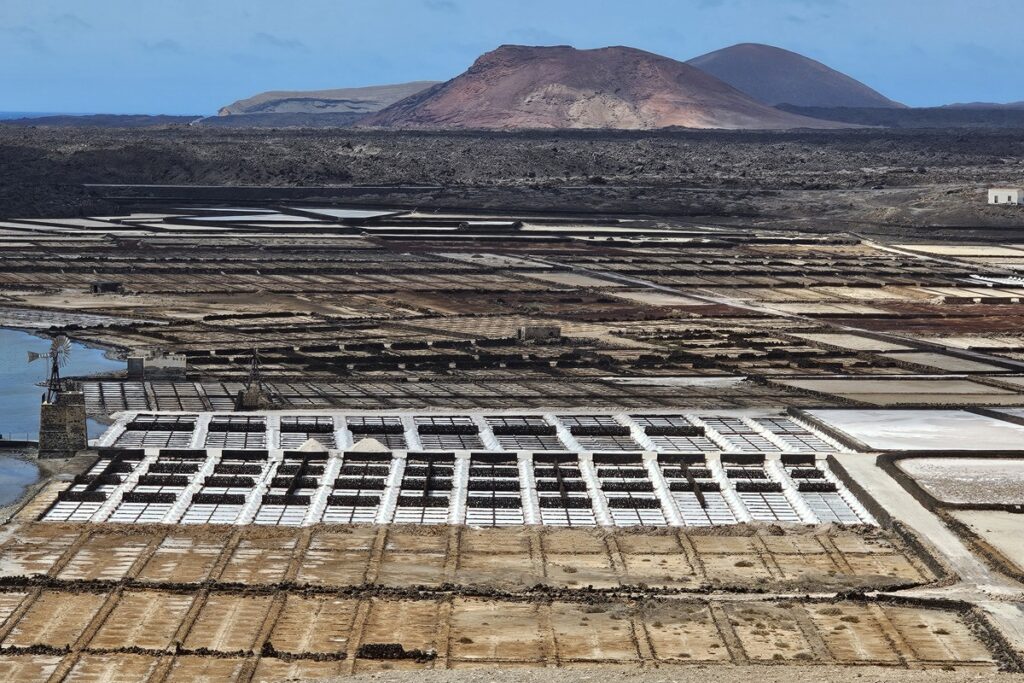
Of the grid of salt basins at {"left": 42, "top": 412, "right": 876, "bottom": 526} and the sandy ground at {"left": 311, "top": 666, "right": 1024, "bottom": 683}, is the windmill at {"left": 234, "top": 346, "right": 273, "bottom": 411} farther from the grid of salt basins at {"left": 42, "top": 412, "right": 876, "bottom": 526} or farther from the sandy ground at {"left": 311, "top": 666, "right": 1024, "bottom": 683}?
the sandy ground at {"left": 311, "top": 666, "right": 1024, "bottom": 683}

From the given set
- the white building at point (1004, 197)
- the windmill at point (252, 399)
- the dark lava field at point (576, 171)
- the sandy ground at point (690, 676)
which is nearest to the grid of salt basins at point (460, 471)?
the windmill at point (252, 399)

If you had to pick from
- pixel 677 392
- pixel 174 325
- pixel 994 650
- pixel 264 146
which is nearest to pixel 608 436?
pixel 677 392

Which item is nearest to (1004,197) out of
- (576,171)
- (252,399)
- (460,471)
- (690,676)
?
(576,171)

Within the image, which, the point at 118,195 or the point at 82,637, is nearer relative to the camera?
the point at 82,637

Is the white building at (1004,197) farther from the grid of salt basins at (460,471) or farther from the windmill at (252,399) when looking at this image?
the windmill at (252,399)

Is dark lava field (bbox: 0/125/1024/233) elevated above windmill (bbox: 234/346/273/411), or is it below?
below

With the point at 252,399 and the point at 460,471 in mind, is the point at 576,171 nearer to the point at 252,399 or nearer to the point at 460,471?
the point at 252,399

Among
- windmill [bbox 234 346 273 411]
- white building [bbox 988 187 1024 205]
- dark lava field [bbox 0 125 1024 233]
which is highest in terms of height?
windmill [bbox 234 346 273 411]

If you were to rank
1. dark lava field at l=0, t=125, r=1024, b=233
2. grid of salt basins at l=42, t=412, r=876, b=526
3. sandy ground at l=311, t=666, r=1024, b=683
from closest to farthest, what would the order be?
sandy ground at l=311, t=666, r=1024, b=683
grid of salt basins at l=42, t=412, r=876, b=526
dark lava field at l=0, t=125, r=1024, b=233

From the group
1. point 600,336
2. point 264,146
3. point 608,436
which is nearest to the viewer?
point 608,436

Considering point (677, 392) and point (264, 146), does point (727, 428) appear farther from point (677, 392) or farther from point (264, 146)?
point (264, 146)

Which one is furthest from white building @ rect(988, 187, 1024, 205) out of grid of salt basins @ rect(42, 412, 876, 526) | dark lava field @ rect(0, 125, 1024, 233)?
grid of salt basins @ rect(42, 412, 876, 526)
